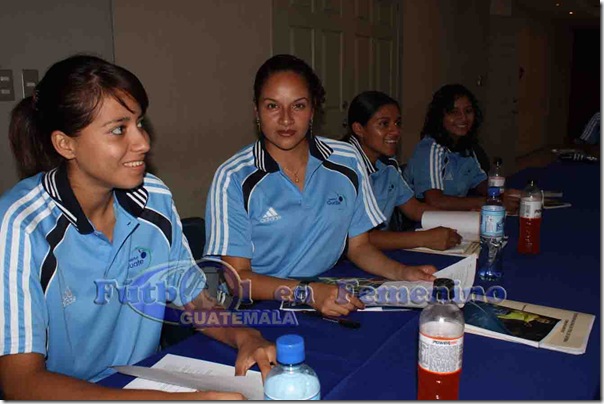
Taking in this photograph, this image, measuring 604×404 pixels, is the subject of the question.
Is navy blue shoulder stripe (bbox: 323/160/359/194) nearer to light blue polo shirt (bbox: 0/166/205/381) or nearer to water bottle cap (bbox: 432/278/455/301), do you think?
light blue polo shirt (bbox: 0/166/205/381)

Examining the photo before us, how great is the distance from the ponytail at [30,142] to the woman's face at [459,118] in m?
2.52

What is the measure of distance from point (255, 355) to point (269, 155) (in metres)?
0.85

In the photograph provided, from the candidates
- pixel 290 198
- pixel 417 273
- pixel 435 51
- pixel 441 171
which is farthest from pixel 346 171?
pixel 435 51

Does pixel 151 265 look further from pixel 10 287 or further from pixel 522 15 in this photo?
pixel 522 15

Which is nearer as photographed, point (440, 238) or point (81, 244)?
point (81, 244)

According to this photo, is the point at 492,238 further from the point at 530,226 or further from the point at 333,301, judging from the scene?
the point at 333,301

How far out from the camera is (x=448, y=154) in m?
3.40

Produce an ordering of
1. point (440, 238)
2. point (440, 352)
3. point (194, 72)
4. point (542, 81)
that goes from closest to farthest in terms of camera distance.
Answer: point (440, 352)
point (440, 238)
point (194, 72)
point (542, 81)

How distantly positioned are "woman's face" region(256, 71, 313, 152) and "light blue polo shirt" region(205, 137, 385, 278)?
0.07 metres

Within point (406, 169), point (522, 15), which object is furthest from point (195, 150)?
point (522, 15)

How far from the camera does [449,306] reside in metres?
1.10

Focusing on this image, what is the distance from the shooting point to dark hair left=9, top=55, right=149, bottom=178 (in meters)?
1.24

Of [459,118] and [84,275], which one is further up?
[459,118]

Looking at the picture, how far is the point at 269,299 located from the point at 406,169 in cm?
197
